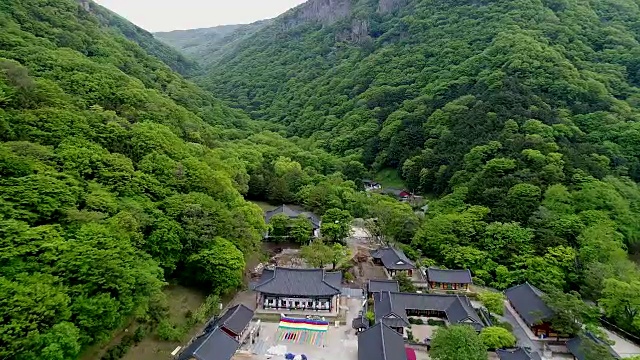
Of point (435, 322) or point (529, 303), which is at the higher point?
point (529, 303)

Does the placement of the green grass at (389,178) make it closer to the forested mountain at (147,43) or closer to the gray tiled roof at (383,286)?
the gray tiled roof at (383,286)

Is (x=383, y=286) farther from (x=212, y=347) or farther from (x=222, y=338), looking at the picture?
(x=212, y=347)

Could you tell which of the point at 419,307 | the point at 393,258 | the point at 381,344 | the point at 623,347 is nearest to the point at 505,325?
the point at 419,307

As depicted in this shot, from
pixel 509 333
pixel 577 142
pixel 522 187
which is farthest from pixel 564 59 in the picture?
pixel 509 333

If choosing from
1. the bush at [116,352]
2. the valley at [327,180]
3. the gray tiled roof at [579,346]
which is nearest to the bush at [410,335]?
the valley at [327,180]

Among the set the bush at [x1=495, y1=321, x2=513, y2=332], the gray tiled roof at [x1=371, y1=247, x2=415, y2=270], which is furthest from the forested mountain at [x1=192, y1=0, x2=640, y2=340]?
the bush at [x1=495, y1=321, x2=513, y2=332]

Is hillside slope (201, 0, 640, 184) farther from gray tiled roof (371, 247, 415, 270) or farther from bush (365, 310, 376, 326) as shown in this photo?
bush (365, 310, 376, 326)
